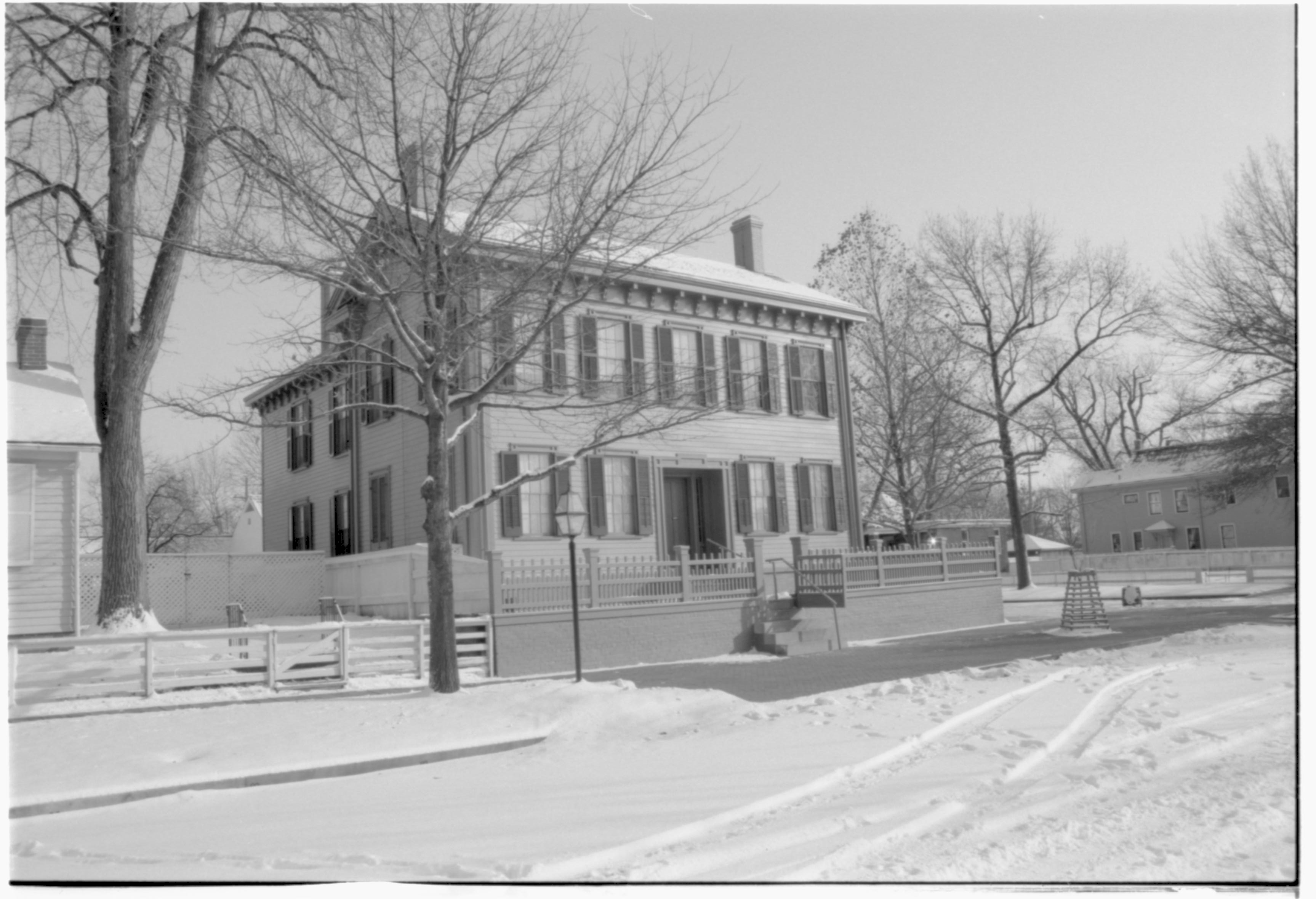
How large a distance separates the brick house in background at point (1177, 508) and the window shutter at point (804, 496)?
6095 millimetres

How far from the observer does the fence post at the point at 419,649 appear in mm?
11945

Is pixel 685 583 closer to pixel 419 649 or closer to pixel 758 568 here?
pixel 758 568

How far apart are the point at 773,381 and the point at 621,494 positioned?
3.89m

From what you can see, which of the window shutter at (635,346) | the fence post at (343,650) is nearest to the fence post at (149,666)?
the fence post at (343,650)

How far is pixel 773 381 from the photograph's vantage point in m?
18.5

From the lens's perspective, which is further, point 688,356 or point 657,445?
point 688,356

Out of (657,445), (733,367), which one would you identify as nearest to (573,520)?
(657,445)

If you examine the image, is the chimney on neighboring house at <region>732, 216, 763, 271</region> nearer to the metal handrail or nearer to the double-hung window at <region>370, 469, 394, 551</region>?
the metal handrail

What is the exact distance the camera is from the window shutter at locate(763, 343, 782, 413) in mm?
18281

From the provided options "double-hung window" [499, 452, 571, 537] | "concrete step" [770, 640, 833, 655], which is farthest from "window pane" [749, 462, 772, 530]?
"double-hung window" [499, 452, 571, 537]

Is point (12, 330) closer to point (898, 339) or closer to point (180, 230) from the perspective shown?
point (180, 230)

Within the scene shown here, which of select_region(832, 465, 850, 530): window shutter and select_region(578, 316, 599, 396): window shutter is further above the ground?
select_region(578, 316, 599, 396): window shutter

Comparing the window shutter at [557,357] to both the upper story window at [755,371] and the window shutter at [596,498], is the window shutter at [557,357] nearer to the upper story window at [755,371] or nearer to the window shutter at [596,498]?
the window shutter at [596,498]

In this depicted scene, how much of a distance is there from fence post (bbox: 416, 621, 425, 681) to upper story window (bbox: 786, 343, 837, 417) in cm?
891
